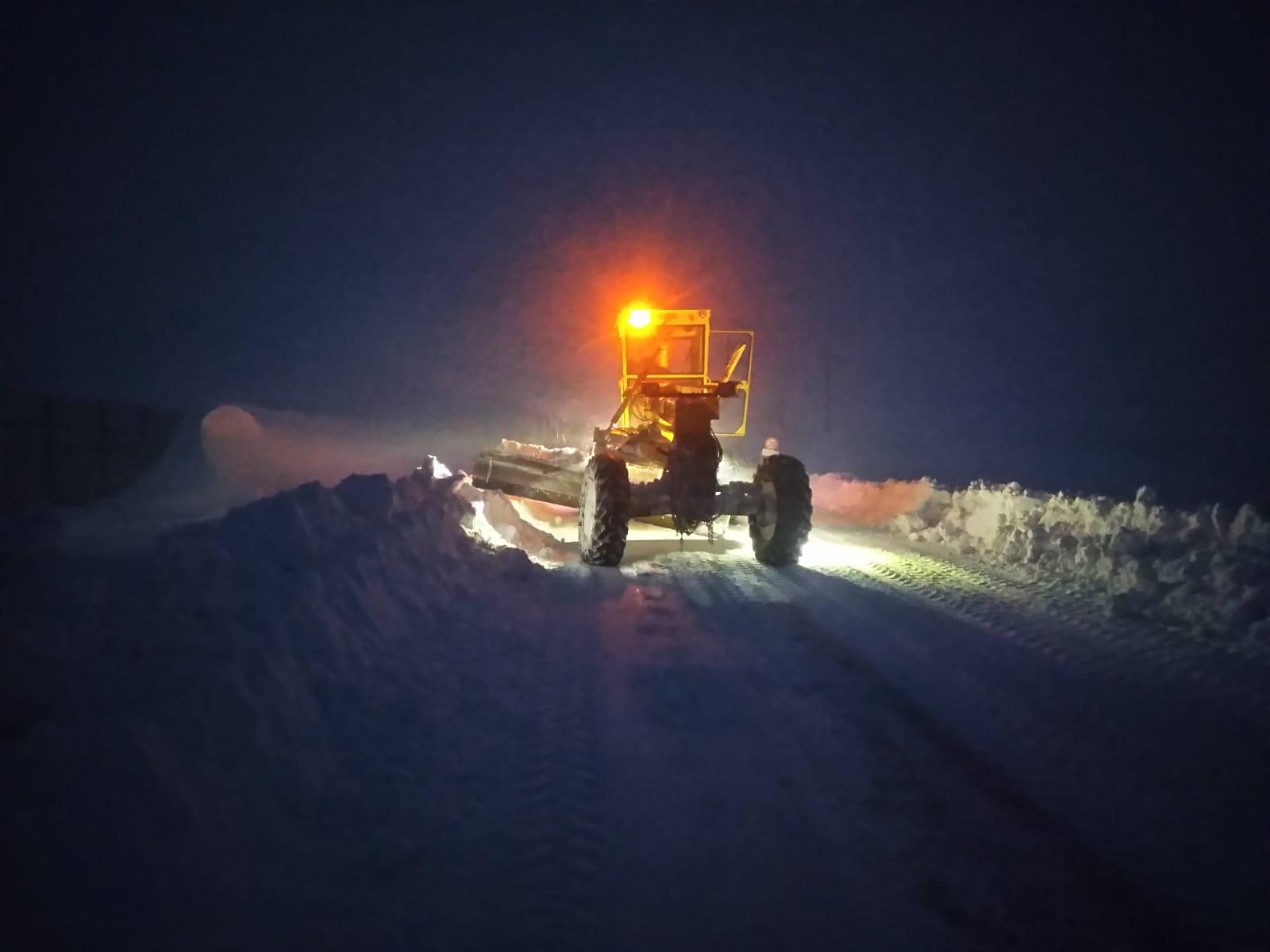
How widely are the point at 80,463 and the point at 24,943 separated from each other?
13.7 meters

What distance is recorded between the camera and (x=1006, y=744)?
4.52 m

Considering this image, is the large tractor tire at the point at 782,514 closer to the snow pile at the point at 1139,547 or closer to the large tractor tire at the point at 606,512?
the large tractor tire at the point at 606,512

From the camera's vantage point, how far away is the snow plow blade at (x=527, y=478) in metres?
12.4

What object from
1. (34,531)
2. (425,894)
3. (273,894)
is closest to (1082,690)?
(425,894)

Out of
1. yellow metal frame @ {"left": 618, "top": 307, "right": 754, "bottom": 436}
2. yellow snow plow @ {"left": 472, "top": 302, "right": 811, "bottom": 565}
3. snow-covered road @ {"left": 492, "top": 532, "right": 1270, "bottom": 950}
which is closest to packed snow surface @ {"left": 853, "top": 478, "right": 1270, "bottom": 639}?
snow-covered road @ {"left": 492, "top": 532, "right": 1270, "bottom": 950}

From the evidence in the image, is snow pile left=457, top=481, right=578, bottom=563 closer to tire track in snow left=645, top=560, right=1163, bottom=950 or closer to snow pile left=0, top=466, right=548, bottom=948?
snow pile left=0, top=466, right=548, bottom=948

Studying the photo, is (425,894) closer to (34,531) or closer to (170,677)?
(170,677)

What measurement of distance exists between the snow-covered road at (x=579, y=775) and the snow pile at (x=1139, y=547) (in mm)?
991

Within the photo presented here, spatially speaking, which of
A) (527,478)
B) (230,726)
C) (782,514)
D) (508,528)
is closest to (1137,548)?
(782,514)

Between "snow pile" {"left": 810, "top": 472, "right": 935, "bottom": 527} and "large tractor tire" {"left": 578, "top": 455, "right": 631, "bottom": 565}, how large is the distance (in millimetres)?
6918

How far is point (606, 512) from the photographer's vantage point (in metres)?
9.63

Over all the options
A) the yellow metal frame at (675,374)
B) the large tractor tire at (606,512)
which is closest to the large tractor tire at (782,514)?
the yellow metal frame at (675,374)

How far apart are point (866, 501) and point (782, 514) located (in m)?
7.34

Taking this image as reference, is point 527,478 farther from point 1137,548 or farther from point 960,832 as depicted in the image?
Answer: point 960,832
